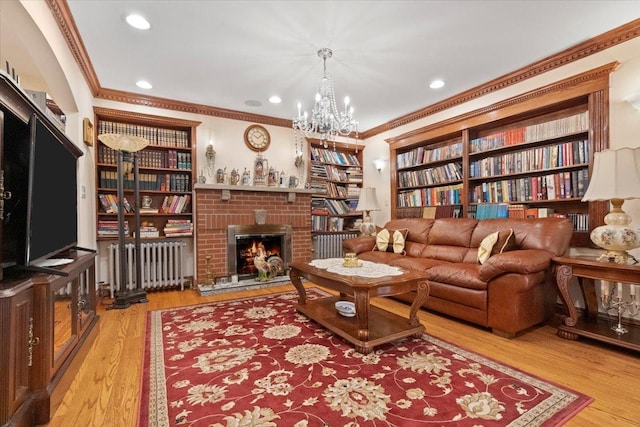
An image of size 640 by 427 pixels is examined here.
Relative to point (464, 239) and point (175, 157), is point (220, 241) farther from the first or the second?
point (464, 239)

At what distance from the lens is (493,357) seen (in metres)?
2.04

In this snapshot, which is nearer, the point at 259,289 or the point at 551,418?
the point at 551,418

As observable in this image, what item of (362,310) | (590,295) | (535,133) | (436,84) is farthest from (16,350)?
(535,133)

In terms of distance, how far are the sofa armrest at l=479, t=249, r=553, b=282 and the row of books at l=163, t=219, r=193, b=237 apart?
346 cm

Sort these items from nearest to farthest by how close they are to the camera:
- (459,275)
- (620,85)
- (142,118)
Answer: (620,85)
(459,275)
(142,118)

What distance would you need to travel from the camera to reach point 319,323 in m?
2.60

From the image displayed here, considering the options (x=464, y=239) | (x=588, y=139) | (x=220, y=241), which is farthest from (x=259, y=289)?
(x=588, y=139)

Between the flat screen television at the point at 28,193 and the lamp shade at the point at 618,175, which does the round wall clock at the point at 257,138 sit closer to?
the flat screen television at the point at 28,193

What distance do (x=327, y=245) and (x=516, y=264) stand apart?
3.14 metres

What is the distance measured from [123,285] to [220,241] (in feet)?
3.94

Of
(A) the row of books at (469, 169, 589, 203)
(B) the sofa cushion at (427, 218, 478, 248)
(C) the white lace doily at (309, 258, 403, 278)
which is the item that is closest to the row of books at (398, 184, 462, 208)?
(A) the row of books at (469, 169, 589, 203)

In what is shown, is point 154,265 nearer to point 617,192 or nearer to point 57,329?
point 57,329

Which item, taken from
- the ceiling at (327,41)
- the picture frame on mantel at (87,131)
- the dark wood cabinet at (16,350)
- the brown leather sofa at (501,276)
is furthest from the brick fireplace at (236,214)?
the dark wood cabinet at (16,350)

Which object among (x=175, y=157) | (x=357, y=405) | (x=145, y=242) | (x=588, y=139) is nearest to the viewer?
(x=357, y=405)
